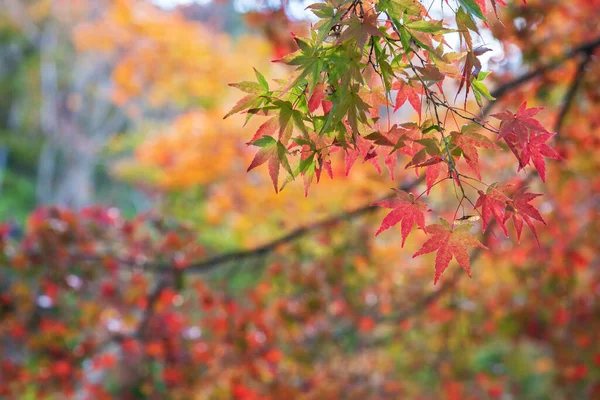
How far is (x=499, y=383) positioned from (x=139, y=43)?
7.01m

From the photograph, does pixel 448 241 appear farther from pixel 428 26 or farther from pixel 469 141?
pixel 428 26

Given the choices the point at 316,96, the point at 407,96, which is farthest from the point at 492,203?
the point at 316,96

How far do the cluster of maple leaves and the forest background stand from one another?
0.07 metres

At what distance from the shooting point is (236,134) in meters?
5.90

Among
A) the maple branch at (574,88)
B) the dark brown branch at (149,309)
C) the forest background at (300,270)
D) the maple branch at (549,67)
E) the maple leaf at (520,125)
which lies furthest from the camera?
the dark brown branch at (149,309)

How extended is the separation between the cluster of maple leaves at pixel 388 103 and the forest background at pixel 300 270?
7 cm

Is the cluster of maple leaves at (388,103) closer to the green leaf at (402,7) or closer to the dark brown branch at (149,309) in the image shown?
the green leaf at (402,7)

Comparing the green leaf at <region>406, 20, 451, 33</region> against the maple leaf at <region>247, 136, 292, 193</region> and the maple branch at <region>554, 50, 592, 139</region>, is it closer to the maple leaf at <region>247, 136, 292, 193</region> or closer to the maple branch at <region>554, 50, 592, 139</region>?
the maple leaf at <region>247, 136, 292, 193</region>

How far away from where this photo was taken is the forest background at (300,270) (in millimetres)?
3037

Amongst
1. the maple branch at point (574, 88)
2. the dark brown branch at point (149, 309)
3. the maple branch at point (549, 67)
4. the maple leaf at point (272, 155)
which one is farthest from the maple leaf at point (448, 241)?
the dark brown branch at point (149, 309)

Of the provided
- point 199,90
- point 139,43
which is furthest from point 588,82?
point 139,43

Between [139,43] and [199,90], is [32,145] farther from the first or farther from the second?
[199,90]

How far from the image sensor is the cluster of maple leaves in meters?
0.80

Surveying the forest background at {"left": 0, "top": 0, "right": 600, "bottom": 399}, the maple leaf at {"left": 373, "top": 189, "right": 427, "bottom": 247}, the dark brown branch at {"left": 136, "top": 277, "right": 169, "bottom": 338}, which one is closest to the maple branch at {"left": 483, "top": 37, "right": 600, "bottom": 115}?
the forest background at {"left": 0, "top": 0, "right": 600, "bottom": 399}
